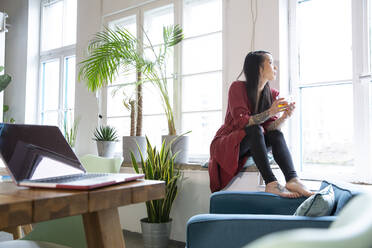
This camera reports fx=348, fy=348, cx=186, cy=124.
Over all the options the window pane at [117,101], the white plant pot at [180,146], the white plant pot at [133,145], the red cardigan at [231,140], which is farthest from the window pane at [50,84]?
the red cardigan at [231,140]

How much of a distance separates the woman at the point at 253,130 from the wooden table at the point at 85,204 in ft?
4.19

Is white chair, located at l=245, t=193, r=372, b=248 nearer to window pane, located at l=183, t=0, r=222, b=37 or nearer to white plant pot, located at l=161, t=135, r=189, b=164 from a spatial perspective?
white plant pot, located at l=161, t=135, r=189, b=164

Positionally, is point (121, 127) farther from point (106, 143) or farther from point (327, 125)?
point (327, 125)

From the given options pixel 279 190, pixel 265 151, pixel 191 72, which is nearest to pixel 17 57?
pixel 191 72

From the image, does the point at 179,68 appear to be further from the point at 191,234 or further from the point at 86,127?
the point at 191,234

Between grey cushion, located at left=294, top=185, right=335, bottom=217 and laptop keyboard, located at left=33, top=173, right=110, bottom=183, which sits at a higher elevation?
laptop keyboard, located at left=33, top=173, right=110, bottom=183

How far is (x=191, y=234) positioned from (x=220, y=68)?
7.51ft

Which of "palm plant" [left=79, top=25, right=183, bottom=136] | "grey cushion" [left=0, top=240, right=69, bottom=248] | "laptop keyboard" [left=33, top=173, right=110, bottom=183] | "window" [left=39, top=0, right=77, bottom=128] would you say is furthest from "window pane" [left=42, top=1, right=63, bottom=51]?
"laptop keyboard" [left=33, top=173, right=110, bottom=183]

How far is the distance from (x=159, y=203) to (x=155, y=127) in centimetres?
110

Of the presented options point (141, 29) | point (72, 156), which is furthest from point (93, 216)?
point (141, 29)

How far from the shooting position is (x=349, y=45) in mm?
2701

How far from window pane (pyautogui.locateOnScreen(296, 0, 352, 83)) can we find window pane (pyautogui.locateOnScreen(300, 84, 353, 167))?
0.12 m

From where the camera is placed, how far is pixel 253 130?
224 cm

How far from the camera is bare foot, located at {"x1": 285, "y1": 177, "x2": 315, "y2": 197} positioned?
6.20 ft
